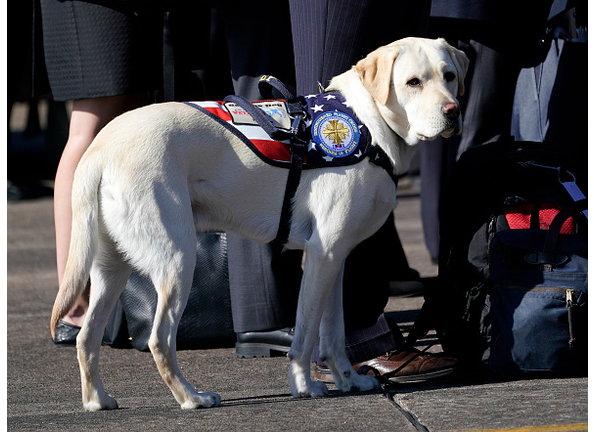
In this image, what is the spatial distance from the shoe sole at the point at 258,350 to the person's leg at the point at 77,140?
800 millimetres

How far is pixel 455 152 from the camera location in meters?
5.39

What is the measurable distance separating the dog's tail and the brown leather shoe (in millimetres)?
1066

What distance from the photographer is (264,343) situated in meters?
4.12

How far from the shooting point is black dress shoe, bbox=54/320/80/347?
4383 millimetres

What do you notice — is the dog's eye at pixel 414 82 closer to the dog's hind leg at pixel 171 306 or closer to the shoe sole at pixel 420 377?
the dog's hind leg at pixel 171 306

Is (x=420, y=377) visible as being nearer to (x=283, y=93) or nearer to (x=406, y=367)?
(x=406, y=367)

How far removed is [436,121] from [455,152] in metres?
2.12

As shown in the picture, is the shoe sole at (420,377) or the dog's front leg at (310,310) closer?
the dog's front leg at (310,310)

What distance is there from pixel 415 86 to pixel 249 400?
50.5 inches

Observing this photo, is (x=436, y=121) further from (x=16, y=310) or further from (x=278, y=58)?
(x=16, y=310)

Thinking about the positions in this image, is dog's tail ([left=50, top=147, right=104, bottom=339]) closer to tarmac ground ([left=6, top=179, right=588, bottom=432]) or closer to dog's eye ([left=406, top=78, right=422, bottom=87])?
tarmac ground ([left=6, top=179, right=588, bottom=432])

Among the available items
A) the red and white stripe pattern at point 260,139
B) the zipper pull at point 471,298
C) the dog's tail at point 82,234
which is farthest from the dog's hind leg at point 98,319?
the zipper pull at point 471,298

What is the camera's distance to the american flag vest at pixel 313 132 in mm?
3332

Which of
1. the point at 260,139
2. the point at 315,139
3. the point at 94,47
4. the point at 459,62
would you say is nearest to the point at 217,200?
the point at 260,139
